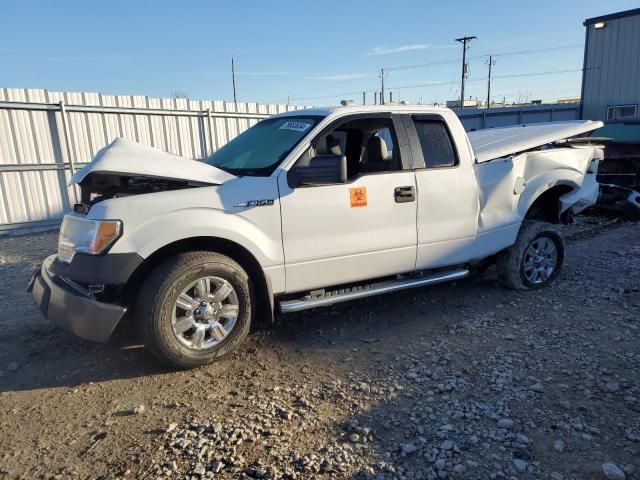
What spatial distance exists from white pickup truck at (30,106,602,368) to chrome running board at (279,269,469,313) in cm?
2

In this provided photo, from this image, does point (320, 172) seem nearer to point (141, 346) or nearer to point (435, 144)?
point (435, 144)

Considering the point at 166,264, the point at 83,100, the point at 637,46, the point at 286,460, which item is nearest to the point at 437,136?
the point at 166,264

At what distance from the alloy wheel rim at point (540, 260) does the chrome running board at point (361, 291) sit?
98 centimetres

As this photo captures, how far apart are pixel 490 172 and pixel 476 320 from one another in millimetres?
1464

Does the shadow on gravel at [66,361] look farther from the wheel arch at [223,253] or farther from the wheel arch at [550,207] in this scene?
the wheel arch at [550,207]

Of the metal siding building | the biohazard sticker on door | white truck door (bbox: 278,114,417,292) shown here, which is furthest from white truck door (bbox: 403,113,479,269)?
the metal siding building

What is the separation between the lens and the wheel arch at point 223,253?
3541 millimetres

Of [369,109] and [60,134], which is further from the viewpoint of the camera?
[60,134]

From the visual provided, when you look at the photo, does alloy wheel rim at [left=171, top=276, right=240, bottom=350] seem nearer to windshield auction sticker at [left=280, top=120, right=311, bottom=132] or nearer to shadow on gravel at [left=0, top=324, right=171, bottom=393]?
shadow on gravel at [left=0, top=324, right=171, bottom=393]

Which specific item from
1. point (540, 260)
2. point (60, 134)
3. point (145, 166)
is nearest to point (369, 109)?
point (145, 166)

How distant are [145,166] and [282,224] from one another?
1.10m

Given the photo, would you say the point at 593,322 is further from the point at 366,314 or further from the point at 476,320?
the point at 366,314

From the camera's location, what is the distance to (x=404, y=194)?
4.21m

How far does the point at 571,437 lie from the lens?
8.95ft
